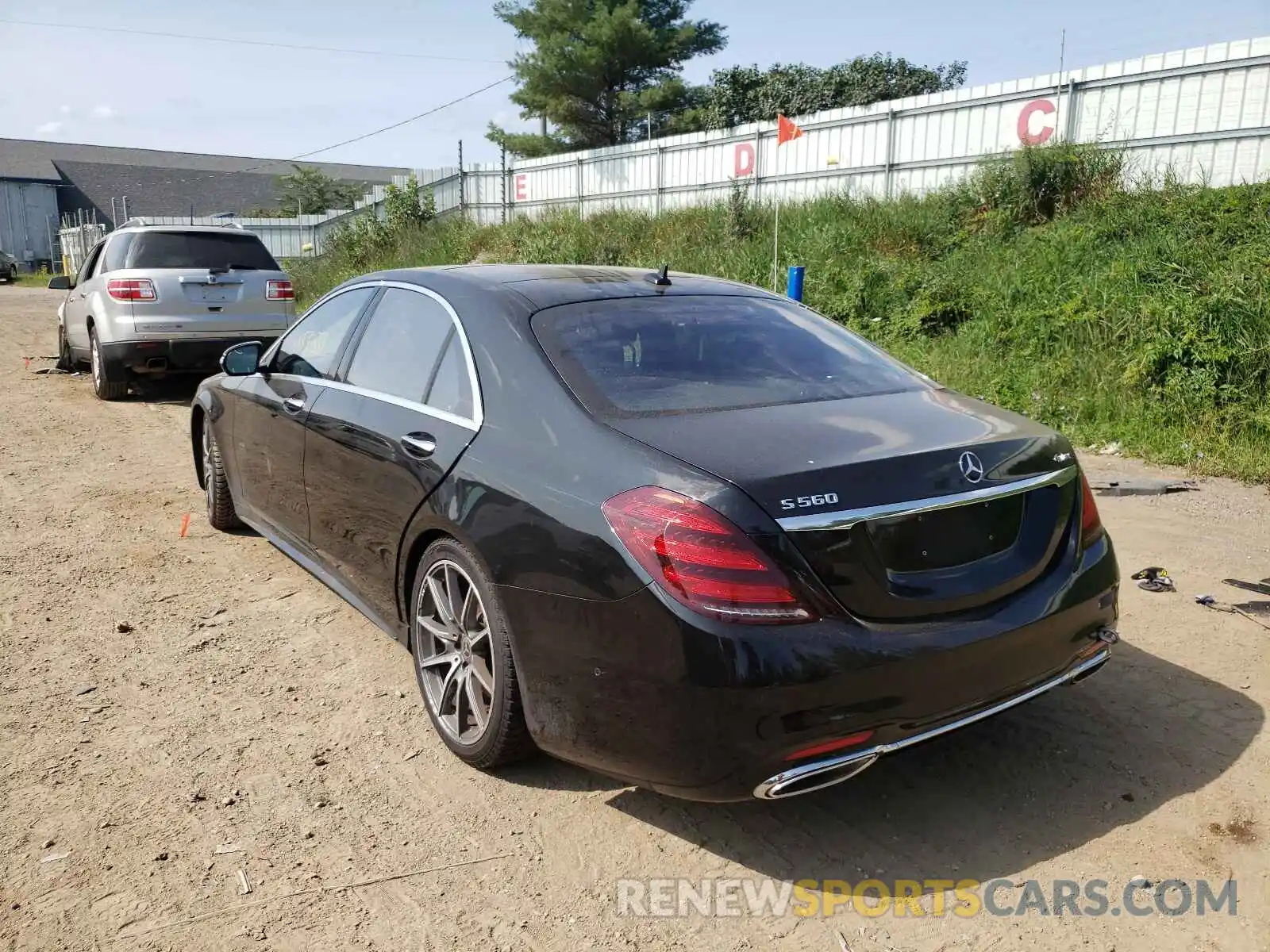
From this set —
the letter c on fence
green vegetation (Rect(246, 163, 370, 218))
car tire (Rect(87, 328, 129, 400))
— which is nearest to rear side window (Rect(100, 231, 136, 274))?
car tire (Rect(87, 328, 129, 400))

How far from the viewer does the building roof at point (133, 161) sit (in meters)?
55.8

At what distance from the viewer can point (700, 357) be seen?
3.33 metres

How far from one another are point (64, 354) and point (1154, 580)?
12799mm

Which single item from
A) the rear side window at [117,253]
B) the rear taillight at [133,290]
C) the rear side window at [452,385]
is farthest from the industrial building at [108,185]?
the rear side window at [452,385]

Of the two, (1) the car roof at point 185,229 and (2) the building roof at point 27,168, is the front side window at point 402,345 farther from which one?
(2) the building roof at point 27,168

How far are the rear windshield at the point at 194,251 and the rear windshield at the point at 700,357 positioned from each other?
27.2ft

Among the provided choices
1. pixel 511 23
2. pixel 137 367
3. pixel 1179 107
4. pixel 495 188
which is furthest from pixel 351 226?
pixel 1179 107

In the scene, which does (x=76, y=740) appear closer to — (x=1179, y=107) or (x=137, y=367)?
(x=137, y=367)

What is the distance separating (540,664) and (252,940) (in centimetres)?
95

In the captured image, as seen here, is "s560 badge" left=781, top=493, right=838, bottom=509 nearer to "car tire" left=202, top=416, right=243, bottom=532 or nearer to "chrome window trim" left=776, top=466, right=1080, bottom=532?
"chrome window trim" left=776, top=466, right=1080, bottom=532

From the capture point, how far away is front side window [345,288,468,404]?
3.55m

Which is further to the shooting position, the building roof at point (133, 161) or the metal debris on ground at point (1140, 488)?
the building roof at point (133, 161)

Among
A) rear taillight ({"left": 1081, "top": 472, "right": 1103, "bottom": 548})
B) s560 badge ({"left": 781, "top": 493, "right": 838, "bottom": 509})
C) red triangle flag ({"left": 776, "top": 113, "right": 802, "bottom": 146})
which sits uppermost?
red triangle flag ({"left": 776, "top": 113, "right": 802, "bottom": 146})

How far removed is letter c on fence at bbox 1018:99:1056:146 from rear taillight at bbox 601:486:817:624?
1315 centimetres
